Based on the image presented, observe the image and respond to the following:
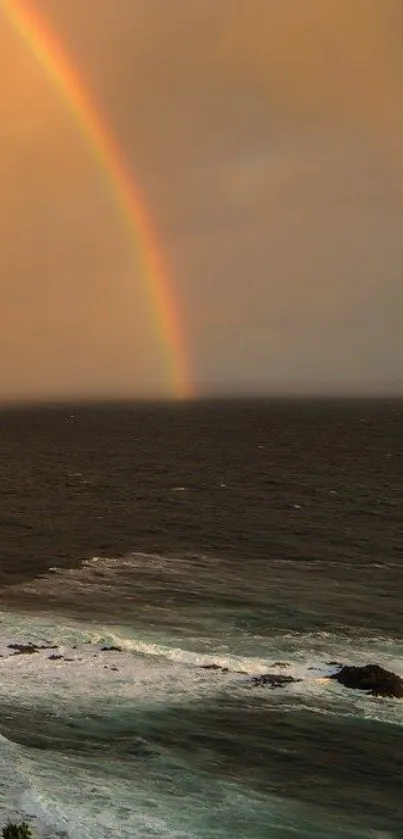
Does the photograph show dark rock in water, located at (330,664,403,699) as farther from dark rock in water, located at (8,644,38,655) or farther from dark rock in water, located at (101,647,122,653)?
dark rock in water, located at (8,644,38,655)

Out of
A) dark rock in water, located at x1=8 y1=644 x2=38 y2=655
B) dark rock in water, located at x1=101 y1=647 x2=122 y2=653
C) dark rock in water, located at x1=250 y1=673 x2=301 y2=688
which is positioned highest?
dark rock in water, located at x1=8 y1=644 x2=38 y2=655

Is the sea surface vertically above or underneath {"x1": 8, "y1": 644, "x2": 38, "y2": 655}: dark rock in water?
underneath

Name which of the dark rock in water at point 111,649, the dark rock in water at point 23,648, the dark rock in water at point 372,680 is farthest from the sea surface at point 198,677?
the dark rock in water at point 372,680

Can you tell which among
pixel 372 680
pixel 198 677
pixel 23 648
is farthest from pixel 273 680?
pixel 23 648

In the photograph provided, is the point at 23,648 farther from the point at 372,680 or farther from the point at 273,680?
the point at 372,680

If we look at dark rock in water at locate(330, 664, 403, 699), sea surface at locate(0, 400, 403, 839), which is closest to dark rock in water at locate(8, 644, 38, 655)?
sea surface at locate(0, 400, 403, 839)

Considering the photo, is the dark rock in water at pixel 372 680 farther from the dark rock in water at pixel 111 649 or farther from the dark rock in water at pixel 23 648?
the dark rock in water at pixel 23 648

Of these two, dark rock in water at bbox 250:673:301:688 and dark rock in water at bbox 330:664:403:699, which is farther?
dark rock in water at bbox 250:673:301:688
